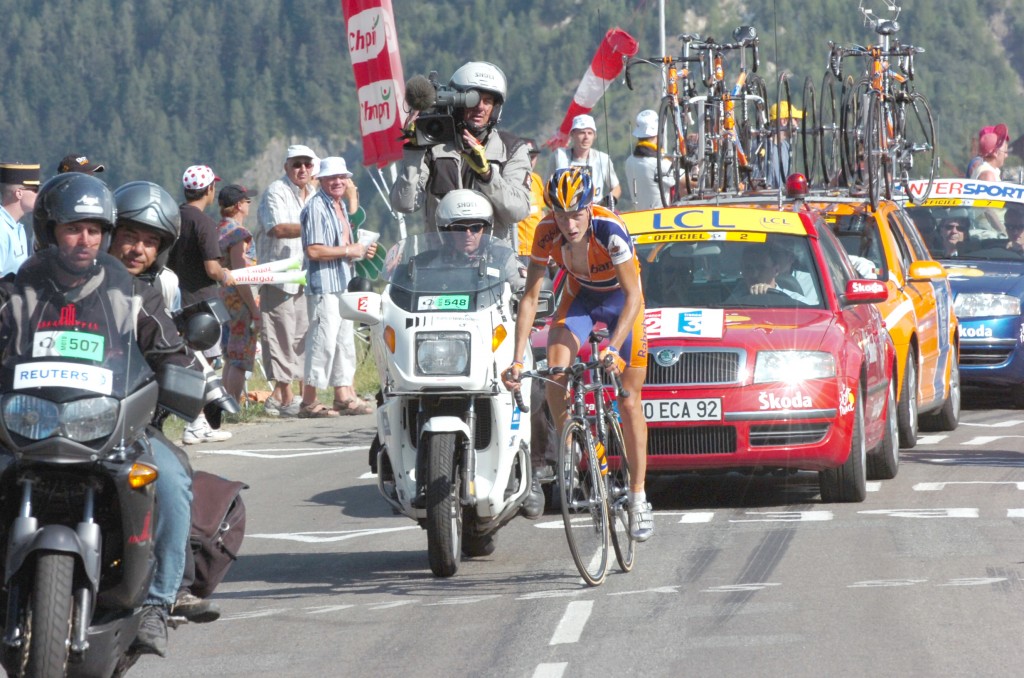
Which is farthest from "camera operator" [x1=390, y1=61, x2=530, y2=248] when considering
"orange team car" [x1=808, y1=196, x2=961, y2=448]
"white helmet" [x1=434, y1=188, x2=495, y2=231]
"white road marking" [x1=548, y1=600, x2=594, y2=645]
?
"orange team car" [x1=808, y1=196, x2=961, y2=448]

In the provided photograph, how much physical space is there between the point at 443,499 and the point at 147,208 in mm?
2377

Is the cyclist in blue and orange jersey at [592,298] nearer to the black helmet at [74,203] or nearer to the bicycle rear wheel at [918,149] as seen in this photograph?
the black helmet at [74,203]

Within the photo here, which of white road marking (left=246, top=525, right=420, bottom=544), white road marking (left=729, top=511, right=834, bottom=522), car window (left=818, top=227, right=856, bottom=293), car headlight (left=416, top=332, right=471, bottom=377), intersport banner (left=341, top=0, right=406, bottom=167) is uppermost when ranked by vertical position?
intersport banner (left=341, top=0, right=406, bottom=167)

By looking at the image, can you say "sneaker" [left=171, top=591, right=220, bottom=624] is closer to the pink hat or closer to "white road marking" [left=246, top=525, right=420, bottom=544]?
"white road marking" [left=246, top=525, right=420, bottom=544]

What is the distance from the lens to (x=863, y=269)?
1405 cm

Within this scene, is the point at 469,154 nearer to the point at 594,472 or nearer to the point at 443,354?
the point at 443,354

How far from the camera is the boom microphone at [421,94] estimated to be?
35.2ft

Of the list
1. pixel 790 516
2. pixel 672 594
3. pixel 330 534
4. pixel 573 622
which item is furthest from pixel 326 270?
pixel 573 622

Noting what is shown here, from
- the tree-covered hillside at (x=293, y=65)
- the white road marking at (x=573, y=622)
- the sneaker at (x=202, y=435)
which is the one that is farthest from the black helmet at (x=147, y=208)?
the tree-covered hillside at (x=293, y=65)

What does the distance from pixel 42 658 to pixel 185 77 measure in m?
86.6

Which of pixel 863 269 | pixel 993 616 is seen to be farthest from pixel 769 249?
pixel 993 616

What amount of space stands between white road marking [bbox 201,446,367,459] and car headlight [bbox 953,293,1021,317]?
559 centimetres

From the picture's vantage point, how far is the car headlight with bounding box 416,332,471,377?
362 inches

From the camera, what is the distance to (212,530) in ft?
23.2
